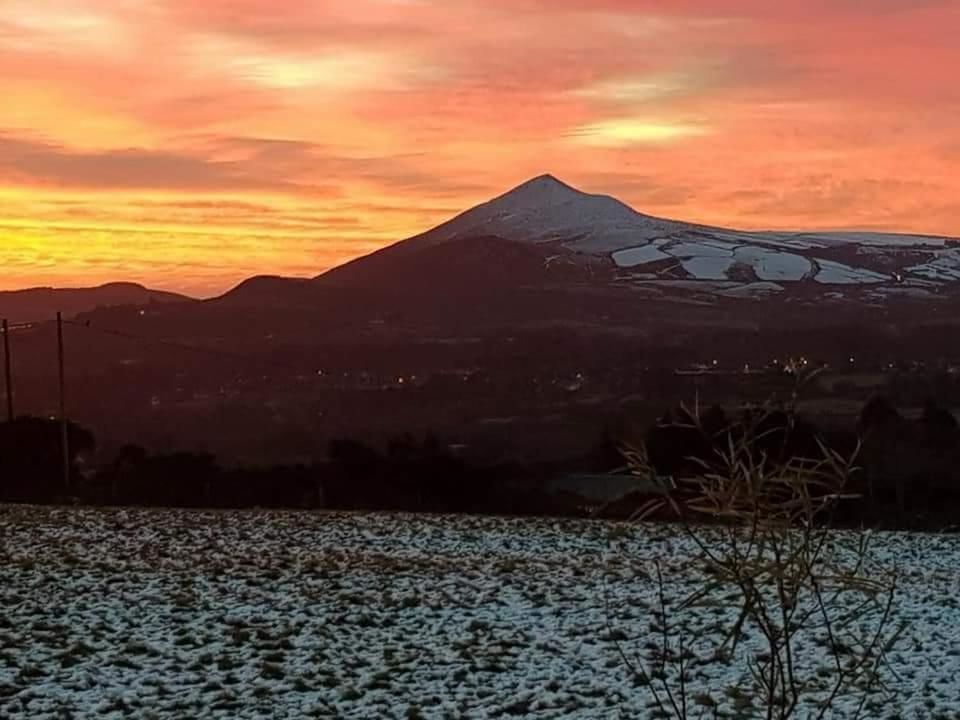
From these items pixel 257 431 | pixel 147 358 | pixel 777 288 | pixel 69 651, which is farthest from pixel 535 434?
pixel 777 288

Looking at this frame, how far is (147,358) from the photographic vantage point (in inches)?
2219

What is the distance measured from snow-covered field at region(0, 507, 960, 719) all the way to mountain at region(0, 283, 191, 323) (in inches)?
2080

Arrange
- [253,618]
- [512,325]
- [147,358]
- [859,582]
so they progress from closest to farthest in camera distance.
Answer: [859,582] → [253,618] → [147,358] → [512,325]

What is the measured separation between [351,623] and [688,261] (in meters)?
138

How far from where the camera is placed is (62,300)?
84188mm

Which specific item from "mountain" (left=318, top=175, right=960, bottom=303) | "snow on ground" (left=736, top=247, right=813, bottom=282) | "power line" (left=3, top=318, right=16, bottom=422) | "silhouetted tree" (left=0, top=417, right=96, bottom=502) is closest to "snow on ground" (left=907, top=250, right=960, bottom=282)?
"mountain" (left=318, top=175, right=960, bottom=303)

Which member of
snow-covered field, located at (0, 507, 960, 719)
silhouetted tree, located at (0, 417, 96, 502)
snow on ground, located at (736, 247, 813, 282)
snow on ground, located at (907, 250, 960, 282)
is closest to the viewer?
snow-covered field, located at (0, 507, 960, 719)

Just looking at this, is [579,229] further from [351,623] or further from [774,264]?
[351,623]

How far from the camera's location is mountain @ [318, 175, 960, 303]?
404 feet

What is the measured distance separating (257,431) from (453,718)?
1347 inches

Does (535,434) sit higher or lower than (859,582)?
lower

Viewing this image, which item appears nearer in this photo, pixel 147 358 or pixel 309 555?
pixel 309 555

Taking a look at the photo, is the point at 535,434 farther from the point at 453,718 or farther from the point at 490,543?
the point at 453,718

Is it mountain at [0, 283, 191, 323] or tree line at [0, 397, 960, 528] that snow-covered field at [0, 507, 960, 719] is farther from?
mountain at [0, 283, 191, 323]
